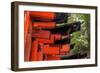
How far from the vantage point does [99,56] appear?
7.64 ft

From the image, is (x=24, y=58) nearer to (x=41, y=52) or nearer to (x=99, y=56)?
(x=41, y=52)

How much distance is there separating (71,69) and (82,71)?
110 millimetres

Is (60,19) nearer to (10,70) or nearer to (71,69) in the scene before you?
(71,69)

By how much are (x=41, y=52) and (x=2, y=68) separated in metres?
0.34

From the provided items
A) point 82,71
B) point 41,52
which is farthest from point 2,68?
point 82,71

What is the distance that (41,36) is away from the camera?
206cm

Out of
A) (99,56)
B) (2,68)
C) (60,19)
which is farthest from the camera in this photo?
(99,56)

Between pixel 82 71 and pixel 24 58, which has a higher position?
pixel 24 58

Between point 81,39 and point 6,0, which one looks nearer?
point 6,0

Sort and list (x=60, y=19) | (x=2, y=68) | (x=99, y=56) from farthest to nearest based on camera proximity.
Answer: (x=99, y=56) < (x=60, y=19) < (x=2, y=68)

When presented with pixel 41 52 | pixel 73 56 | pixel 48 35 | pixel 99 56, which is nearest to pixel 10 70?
pixel 41 52

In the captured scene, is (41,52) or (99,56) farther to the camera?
(99,56)

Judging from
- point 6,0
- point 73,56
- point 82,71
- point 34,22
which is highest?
point 6,0

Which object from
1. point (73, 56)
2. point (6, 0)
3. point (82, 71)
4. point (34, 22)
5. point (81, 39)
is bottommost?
point (82, 71)
